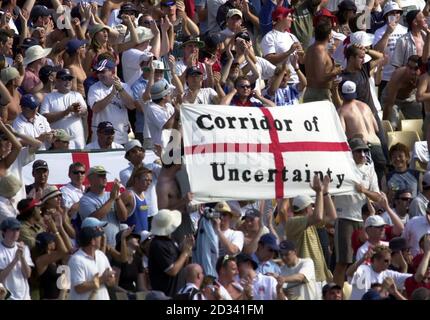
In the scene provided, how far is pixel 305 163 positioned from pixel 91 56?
14.6ft

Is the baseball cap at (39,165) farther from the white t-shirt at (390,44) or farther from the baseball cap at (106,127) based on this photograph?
the white t-shirt at (390,44)

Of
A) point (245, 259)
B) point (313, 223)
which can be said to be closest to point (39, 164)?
point (313, 223)

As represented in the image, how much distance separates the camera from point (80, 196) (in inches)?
882

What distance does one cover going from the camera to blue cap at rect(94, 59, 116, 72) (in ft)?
80.4

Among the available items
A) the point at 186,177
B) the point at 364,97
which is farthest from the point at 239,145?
the point at 364,97

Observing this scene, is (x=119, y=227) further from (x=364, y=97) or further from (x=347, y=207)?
(x=364, y=97)

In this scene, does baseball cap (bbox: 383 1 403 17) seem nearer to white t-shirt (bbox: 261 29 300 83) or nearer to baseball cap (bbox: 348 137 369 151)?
white t-shirt (bbox: 261 29 300 83)

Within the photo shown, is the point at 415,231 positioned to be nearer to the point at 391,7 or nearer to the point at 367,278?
the point at 367,278

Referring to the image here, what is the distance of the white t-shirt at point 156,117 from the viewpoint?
24219 mm

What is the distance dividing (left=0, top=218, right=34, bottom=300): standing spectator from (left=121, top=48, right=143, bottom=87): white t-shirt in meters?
5.51

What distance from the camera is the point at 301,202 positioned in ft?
73.0

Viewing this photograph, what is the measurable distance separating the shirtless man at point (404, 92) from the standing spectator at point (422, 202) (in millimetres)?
2836

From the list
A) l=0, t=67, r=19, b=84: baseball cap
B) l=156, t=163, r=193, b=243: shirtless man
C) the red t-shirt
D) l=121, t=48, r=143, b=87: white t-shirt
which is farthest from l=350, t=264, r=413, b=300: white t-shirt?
l=121, t=48, r=143, b=87: white t-shirt

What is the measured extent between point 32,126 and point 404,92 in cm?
527
